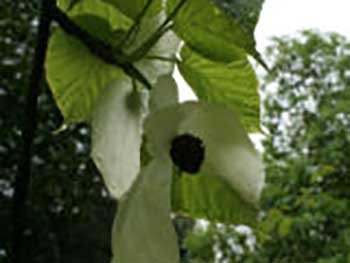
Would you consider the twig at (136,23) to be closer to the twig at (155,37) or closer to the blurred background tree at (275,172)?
the twig at (155,37)

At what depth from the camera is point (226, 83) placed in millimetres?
285

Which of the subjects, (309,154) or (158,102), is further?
(309,154)

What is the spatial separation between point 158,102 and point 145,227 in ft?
0.12

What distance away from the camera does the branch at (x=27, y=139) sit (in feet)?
0.74

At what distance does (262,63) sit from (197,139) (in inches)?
1.3

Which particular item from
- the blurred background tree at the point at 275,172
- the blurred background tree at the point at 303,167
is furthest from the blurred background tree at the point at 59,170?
the blurred background tree at the point at 303,167

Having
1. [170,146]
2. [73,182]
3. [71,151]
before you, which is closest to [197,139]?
[170,146]

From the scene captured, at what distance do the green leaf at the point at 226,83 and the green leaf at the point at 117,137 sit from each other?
0.03 metres

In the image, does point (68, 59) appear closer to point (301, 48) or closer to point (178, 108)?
point (178, 108)

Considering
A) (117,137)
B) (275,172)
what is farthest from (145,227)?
(275,172)

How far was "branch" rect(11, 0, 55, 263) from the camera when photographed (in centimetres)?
23

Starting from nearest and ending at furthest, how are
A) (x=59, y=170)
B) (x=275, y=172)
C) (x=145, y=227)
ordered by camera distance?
1. (x=145, y=227)
2. (x=59, y=170)
3. (x=275, y=172)

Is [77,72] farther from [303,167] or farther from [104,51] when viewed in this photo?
[303,167]

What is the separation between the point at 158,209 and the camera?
23 cm
